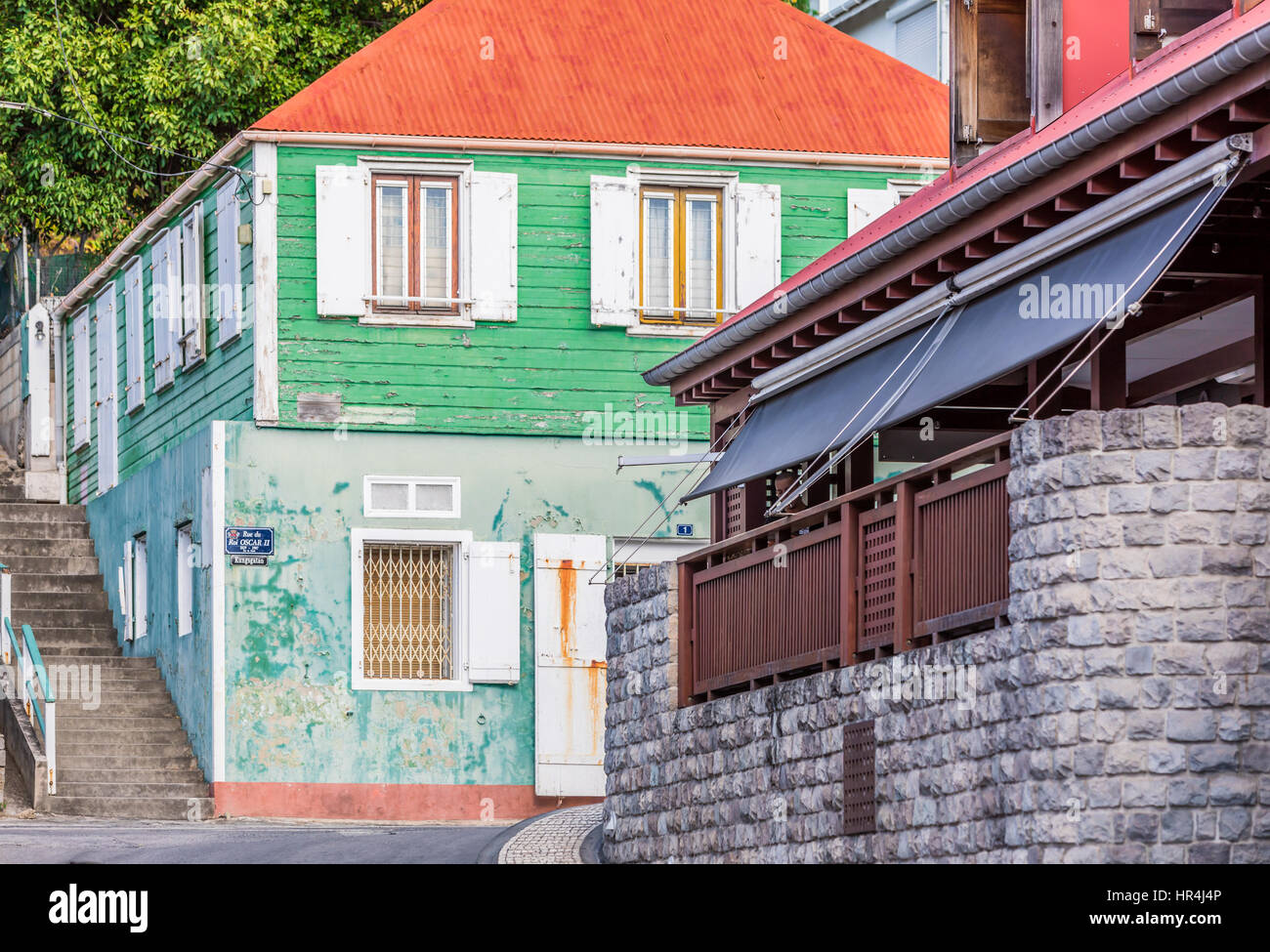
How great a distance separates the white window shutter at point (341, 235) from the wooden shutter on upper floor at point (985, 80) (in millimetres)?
7938

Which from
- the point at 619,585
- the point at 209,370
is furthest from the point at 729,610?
the point at 209,370

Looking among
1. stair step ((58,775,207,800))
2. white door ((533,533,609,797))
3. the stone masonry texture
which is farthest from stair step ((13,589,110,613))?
the stone masonry texture

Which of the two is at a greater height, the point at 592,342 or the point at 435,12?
the point at 435,12

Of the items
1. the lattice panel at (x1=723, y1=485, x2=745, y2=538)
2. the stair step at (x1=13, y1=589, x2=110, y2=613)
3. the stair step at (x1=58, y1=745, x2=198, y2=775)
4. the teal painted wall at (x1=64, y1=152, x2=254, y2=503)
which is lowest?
the stair step at (x1=58, y1=745, x2=198, y2=775)

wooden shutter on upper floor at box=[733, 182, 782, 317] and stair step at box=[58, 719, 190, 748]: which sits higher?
wooden shutter on upper floor at box=[733, 182, 782, 317]

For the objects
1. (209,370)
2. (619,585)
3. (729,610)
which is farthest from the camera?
(209,370)

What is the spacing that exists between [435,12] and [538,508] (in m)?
5.42

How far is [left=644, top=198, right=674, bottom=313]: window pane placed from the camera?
25344mm

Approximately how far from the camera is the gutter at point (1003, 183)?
11.7m

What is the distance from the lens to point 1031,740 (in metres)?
12.0

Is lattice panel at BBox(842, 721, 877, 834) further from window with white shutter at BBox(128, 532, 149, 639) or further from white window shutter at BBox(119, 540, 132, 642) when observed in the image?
white window shutter at BBox(119, 540, 132, 642)

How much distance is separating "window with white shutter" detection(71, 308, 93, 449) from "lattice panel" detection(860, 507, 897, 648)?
18.2 metres
